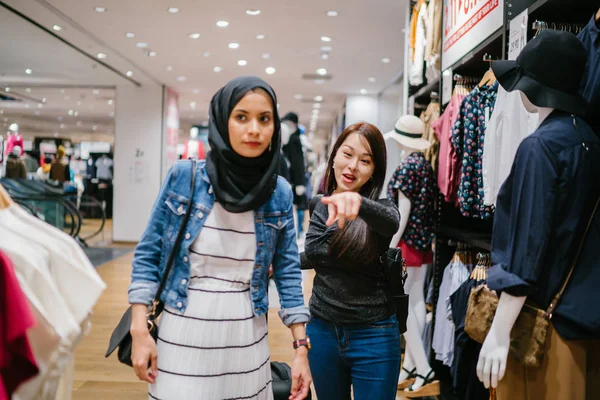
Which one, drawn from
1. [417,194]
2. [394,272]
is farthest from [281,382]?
[417,194]

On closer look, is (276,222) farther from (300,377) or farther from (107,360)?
(107,360)

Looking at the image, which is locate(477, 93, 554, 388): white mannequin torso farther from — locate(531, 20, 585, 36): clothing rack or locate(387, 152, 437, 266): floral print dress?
locate(387, 152, 437, 266): floral print dress

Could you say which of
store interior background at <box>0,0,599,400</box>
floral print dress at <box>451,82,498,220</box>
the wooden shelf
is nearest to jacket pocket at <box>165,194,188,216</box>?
store interior background at <box>0,0,599,400</box>

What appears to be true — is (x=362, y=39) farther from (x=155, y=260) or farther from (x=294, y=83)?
(x=155, y=260)

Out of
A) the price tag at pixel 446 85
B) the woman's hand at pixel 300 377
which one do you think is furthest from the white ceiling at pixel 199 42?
the woman's hand at pixel 300 377

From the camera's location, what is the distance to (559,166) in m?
1.50

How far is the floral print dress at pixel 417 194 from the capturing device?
11.1 feet

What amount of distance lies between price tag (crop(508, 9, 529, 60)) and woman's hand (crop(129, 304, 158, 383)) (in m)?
1.79

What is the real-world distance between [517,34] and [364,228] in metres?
1.09

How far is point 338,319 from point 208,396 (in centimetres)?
64

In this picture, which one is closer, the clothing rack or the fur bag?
the fur bag

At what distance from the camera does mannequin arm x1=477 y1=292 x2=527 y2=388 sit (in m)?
1.55

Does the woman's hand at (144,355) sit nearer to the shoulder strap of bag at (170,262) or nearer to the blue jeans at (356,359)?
the shoulder strap of bag at (170,262)

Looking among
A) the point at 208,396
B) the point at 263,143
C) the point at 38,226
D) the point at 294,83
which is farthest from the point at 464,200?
the point at 294,83
